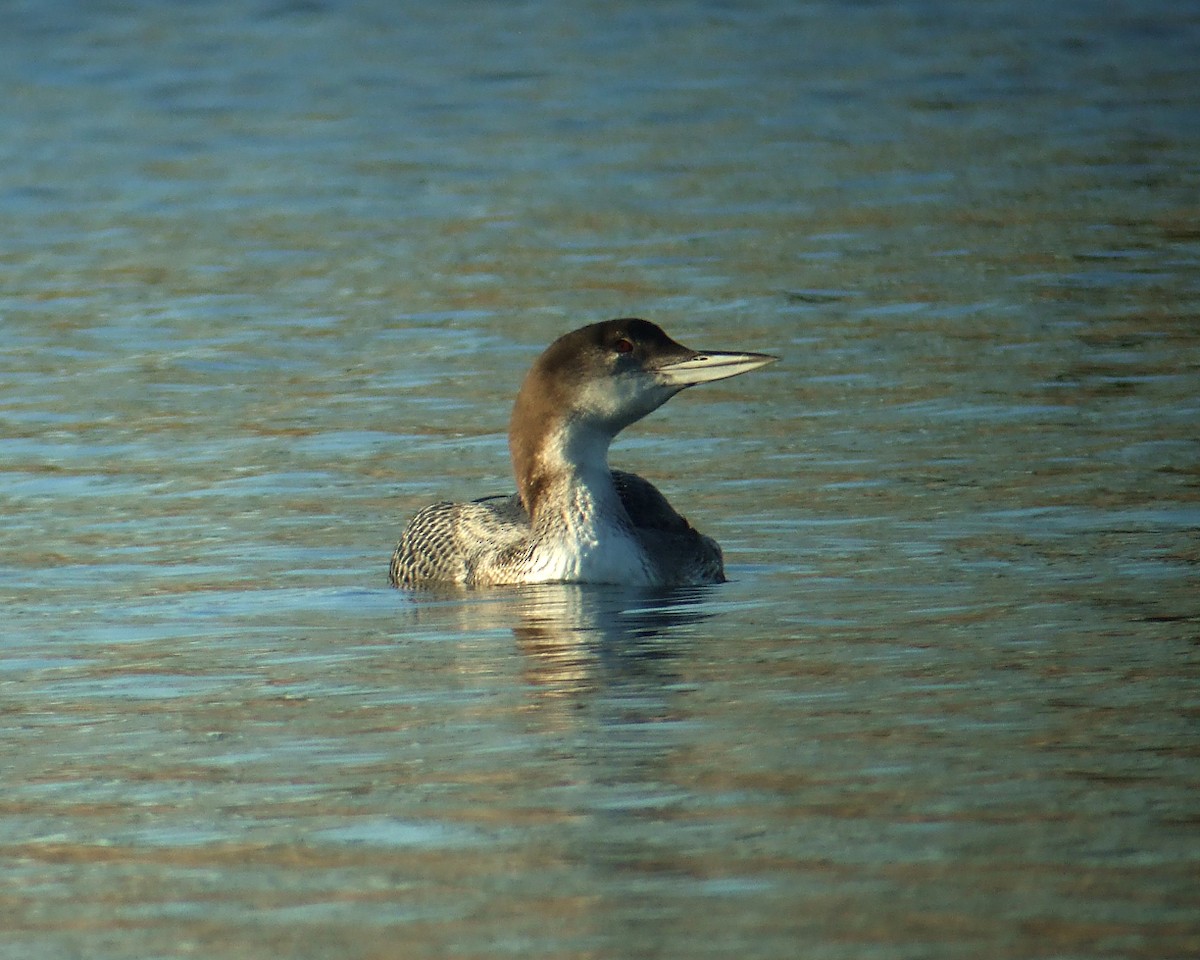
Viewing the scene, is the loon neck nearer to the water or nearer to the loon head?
the loon head

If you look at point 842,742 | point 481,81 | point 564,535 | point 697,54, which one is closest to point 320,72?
point 481,81

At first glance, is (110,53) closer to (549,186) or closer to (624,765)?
(549,186)

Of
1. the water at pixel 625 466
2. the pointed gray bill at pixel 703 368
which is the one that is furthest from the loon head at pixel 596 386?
the water at pixel 625 466

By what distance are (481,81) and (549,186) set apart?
6.67 m

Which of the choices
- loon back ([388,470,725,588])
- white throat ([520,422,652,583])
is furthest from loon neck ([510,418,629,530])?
loon back ([388,470,725,588])

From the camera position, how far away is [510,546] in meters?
10.2

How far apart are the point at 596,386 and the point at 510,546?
676mm

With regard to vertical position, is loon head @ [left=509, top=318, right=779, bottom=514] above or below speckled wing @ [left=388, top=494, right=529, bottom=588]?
above

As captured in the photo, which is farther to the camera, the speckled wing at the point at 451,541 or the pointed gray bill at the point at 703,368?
the speckled wing at the point at 451,541

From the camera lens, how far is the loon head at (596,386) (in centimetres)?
1005

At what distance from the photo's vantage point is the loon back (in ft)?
32.0

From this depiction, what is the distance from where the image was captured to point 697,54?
28.8 meters

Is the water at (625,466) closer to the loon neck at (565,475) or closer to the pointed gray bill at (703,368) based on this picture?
the loon neck at (565,475)

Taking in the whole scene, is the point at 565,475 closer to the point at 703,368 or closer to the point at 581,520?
the point at 581,520
